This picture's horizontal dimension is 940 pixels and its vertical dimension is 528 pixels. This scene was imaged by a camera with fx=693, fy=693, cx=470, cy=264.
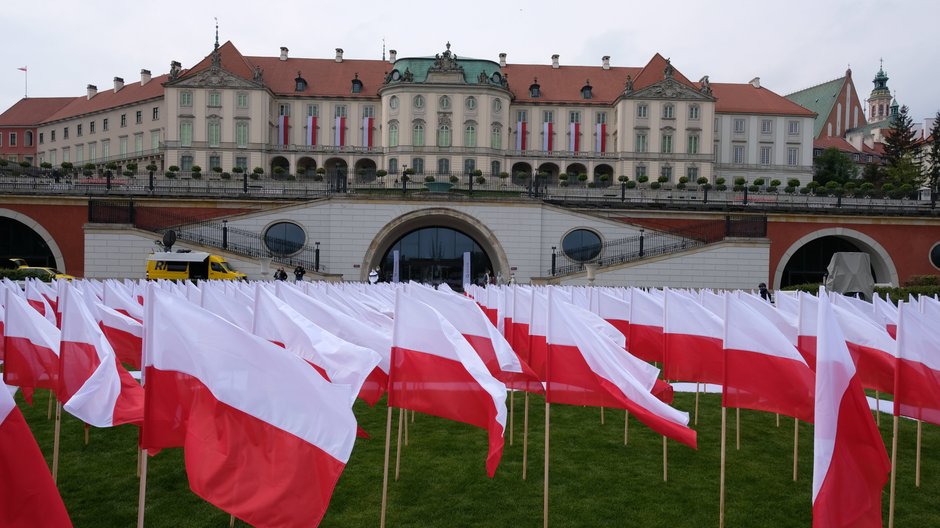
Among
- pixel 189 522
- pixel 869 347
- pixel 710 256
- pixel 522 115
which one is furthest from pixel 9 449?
pixel 522 115

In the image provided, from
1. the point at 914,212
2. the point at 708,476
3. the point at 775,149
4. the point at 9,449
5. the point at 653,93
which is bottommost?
the point at 708,476

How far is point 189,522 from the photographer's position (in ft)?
26.1

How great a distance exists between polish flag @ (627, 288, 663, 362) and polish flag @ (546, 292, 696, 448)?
18.1 ft

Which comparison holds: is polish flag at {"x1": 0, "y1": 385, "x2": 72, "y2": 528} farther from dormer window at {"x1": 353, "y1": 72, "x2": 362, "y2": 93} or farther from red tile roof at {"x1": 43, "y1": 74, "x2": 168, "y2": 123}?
red tile roof at {"x1": 43, "y1": 74, "x2": 168, "y2": 123}

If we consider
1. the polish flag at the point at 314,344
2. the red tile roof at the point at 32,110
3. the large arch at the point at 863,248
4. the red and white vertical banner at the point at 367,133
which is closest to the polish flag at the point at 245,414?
the polish flag at the point at 314,344

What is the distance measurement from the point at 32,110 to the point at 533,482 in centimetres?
10750

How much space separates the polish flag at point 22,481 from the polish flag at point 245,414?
5.48 ft

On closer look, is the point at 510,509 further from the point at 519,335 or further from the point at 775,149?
the point at 775,149

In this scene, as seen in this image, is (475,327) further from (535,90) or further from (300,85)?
(300,85)

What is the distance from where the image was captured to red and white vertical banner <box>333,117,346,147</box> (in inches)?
2889

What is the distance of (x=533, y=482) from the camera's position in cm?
973

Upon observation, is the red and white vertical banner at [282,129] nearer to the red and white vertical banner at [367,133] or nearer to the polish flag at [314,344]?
the red and white vertical banner at [367,133]

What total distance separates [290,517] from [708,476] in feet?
22.6

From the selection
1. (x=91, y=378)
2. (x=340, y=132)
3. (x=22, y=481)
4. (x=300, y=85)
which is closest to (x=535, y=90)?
(x=340, y=132)
